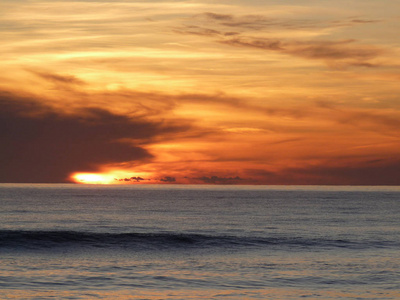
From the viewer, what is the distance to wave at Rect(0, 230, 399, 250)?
44.2 m

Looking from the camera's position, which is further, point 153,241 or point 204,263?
point 153,241

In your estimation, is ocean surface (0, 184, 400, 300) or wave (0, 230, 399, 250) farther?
wave (0, 230, 399, 250)

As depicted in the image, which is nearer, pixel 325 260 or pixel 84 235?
pixel 325 260

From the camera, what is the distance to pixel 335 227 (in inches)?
2461

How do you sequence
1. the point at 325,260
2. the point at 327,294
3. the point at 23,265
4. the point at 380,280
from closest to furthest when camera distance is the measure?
the point at 327,294
the point at 380,280
the point at 23,265
the point at 325,260

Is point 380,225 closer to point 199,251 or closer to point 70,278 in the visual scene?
point 199,251

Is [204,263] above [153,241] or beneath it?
beneath

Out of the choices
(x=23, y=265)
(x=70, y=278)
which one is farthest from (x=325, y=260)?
(x=23, y=265)

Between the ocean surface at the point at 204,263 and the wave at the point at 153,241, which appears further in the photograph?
the wave at the point at 153,241

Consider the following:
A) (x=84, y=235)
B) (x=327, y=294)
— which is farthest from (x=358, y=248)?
(x=84, y=235)

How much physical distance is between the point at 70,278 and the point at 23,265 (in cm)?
637

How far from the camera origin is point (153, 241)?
4762 cm

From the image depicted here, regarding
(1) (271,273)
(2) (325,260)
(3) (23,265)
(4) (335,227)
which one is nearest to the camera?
(1) (271,273)

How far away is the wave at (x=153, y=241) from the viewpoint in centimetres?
4425
